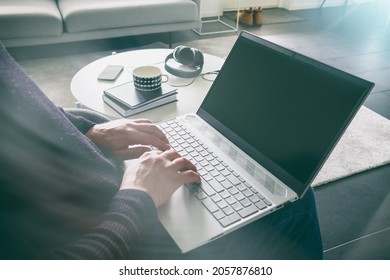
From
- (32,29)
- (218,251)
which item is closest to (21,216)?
(218,251)

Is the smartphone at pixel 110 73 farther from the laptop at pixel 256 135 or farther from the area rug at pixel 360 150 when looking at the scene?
the area rug at pixel 360 150

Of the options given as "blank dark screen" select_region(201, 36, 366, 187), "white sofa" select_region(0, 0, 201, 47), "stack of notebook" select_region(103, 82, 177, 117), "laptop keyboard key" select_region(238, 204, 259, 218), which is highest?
"blank dark screen" select_region(201, 36, 366, 187)

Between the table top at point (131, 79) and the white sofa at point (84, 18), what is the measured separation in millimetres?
1145

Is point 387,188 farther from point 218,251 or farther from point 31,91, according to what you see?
point 31,91

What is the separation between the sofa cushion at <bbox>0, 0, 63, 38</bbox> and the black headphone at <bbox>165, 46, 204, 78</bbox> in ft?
4.88

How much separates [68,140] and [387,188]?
1.50 meters

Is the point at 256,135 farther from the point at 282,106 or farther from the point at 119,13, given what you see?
the point at 119,13

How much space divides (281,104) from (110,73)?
88cm

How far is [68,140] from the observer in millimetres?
694

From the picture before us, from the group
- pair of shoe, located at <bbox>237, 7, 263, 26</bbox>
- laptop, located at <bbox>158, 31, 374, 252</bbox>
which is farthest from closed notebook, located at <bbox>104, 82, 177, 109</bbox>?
pair of shoe, located at <bbox>237, 7, 263, 26</bbox>

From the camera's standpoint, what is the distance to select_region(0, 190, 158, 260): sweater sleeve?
0.49 meters

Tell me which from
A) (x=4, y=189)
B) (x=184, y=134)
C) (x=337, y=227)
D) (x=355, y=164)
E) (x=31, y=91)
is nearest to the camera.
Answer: (x=4, y=189)

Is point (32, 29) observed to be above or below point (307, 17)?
above

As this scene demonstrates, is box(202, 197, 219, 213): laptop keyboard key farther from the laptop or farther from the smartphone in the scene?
the smartphone
